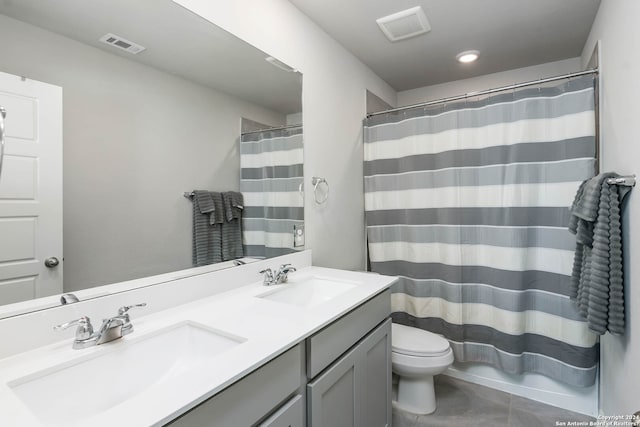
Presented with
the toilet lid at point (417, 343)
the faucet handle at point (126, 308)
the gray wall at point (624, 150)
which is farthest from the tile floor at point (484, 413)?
the faucet handle at point (126, 308)

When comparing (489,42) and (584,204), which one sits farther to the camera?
(489,42)

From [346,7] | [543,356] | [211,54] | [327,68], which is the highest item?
[346,7]

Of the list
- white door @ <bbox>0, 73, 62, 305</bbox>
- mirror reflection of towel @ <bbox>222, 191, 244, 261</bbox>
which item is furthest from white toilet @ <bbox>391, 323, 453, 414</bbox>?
white door @ <bbox>0, 73, 62, 305</bbox>

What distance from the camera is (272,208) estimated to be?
5.61 feet

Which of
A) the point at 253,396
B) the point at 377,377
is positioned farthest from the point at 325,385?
the point at 377,377

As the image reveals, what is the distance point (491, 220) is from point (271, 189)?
4.65 feet

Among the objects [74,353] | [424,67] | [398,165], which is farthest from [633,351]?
[424,67]

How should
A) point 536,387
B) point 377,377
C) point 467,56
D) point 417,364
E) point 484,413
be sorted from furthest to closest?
point 467,56
point 536,387
point 484,413
point 417,364
point 377,377

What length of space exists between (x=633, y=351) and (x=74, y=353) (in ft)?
6.34

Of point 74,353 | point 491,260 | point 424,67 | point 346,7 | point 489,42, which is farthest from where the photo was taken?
point 424,67

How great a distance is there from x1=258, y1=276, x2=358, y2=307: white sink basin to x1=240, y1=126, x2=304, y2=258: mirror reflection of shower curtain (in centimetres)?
23

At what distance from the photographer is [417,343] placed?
1.83 m

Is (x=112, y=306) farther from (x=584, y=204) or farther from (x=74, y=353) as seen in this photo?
(x=584, y=204)

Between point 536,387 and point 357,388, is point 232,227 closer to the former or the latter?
point 357,388
